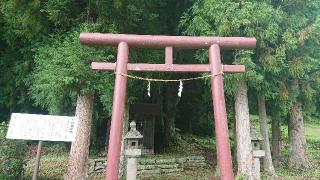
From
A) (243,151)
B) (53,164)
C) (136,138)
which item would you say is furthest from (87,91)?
(53,164)

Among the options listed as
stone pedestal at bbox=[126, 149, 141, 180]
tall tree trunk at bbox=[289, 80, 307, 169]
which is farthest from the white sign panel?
tall tree trunk at bbox=[289, 80, 307, 169]

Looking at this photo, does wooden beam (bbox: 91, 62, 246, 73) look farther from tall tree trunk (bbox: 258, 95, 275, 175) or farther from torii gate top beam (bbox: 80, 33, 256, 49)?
tall tree trunk (bbox: 258, 95, 275, 175)

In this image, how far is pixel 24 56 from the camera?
44.3ft

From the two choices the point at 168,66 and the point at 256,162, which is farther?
the point at 256,162

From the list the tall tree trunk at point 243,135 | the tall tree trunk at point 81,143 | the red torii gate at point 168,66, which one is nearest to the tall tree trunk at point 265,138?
the tall tree trunk at point 243,135

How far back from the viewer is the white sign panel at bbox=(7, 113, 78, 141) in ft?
19.8

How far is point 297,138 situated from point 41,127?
29.2 ft

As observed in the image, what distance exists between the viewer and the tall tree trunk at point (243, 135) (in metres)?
8.70

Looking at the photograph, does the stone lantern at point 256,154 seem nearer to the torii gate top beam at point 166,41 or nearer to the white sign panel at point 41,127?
the torii gate top beam at point 166,41

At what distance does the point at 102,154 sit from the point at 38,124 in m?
8.53

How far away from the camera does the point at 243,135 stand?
28.9 ft

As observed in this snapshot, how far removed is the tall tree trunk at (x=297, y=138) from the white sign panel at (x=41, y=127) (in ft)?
27.2

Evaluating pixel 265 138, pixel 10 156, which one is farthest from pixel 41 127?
pixel 265 138

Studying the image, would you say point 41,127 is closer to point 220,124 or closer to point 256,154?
point 220,124
